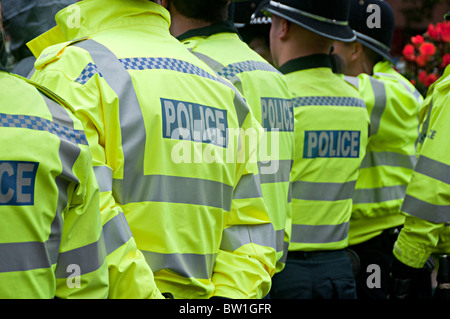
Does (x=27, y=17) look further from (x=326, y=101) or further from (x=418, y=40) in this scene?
(x=418, y=40)

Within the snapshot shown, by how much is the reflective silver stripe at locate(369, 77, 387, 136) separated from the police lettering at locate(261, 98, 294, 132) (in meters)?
1.30

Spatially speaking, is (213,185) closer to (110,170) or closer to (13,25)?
(110,170)

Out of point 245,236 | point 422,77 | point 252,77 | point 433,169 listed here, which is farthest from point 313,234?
point 422,77

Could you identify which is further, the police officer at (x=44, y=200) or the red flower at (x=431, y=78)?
the red flower at (x=431, y=78)

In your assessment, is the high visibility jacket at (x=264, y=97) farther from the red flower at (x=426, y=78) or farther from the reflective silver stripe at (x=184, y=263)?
the red flower at (x=426, y=78)

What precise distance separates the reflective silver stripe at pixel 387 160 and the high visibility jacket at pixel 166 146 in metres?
2.25

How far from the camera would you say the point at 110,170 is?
1857 mm

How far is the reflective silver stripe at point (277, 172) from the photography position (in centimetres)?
292

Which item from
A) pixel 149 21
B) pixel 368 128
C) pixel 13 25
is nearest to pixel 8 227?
→ pixel 149 21

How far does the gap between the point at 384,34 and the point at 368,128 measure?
1022 millimetres

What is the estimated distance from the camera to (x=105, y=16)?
2129mm

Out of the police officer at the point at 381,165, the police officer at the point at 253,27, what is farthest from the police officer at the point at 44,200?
the police officer at the point at 381,165

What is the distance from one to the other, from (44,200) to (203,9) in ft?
5.42

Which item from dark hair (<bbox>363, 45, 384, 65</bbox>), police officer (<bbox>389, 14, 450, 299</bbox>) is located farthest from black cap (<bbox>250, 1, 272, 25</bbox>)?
police officer (<bbox>389, 14, 450, 299</bbox>)
